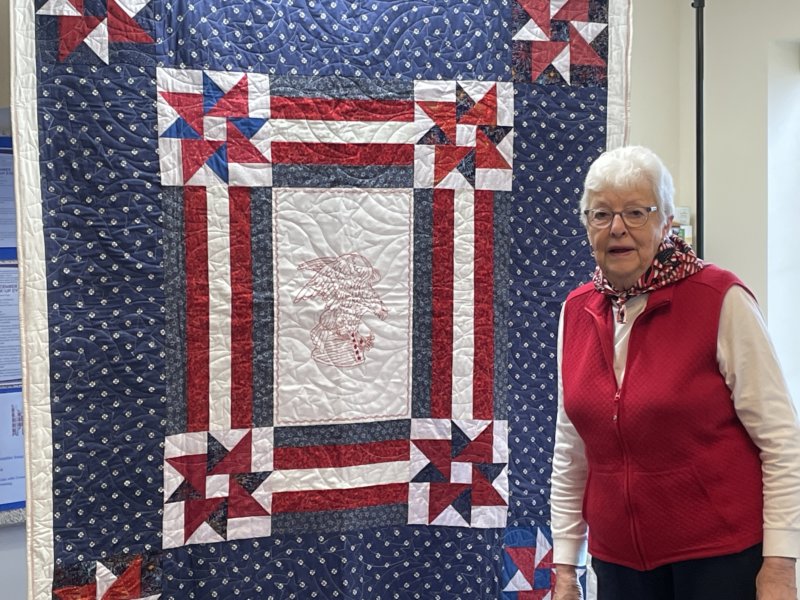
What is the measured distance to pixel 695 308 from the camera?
1439mm

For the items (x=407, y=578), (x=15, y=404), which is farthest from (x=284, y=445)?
(x=15, y=404)

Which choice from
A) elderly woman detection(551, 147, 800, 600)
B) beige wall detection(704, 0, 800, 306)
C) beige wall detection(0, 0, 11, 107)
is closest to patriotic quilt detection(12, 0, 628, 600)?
beige wall detection(0, 0, 11, 107)

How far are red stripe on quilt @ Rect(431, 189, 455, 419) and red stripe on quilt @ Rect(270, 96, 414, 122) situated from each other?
0.71ft

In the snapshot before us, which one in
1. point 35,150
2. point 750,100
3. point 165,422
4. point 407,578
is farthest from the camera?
point 750,100

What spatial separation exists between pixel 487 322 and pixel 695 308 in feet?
2.19

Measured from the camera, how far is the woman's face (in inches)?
58.2

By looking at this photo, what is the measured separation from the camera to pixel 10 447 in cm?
208

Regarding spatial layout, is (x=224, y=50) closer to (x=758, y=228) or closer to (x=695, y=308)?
(x=695, y=308)

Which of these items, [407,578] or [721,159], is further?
[721,159]

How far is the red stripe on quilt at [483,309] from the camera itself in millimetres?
2023

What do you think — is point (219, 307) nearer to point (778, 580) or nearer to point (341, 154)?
point (341, 154)

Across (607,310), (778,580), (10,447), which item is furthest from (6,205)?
(778,580)

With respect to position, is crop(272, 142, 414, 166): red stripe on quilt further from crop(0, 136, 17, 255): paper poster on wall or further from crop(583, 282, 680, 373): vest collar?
crop(0, 136, 17, 255): paper poster on wall

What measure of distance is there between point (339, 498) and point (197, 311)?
54cm
